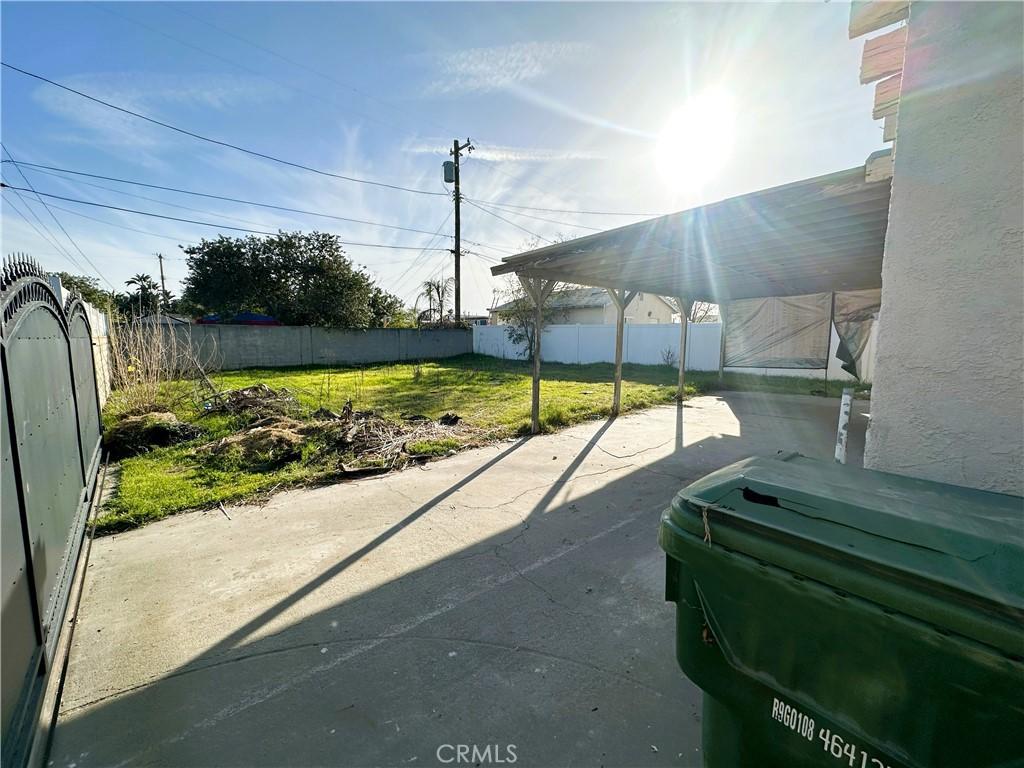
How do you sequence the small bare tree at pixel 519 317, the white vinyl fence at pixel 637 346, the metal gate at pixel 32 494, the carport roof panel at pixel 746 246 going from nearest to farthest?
the metal gate at pixel 32 494, the carport roof panel at pixel 746 246, the white vinyl fence at pixel 637 346, the small bare tree at pixel 519 317

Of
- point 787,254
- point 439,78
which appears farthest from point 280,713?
point 439,78

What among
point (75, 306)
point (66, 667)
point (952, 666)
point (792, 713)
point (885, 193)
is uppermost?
point (885, 193)

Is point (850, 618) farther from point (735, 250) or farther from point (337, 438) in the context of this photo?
point (735, 250)

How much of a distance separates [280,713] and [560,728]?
1.13 metres

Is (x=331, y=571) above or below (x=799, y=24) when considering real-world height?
below

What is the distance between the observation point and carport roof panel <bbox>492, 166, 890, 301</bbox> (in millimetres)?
3820

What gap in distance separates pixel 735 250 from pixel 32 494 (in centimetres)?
727

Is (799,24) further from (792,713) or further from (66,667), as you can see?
(66,667)

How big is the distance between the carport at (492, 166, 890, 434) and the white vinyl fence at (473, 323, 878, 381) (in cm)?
321

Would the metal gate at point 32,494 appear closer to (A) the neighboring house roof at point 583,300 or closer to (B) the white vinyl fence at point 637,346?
(B) the white vinyl fence at point 637,346

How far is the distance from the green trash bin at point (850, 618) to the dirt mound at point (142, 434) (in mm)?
6672

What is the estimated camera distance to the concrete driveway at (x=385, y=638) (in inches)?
63.2

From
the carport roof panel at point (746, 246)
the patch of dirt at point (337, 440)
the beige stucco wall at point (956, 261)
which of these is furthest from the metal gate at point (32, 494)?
the carport roof panel at point (746, 246)

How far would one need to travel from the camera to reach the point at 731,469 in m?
1.49
